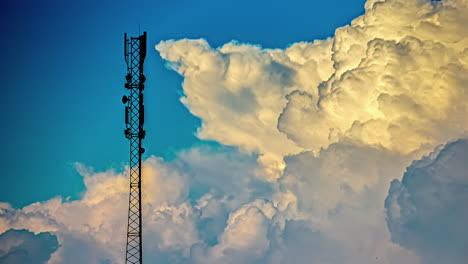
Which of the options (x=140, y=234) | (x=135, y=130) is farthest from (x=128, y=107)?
(x=140, y=234)

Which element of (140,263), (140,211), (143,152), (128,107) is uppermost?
(128,107)

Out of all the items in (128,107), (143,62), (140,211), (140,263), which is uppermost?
(143,62)

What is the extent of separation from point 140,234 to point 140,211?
3.75 metres

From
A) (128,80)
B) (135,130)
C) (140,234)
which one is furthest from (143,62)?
(140,234)

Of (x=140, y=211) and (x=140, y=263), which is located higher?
(x=140, y=211)

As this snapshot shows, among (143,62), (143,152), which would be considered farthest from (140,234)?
(143,62)

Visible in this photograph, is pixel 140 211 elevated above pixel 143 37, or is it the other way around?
pixel 143 37

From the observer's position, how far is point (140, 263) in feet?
341

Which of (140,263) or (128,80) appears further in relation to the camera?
(128,80)

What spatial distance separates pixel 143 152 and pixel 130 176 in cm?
495

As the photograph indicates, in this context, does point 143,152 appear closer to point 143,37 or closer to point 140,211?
point 140,211

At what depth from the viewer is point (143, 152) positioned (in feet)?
358

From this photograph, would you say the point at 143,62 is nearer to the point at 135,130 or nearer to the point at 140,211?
the point at 135,130

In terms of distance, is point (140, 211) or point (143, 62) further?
point (143, 62)
